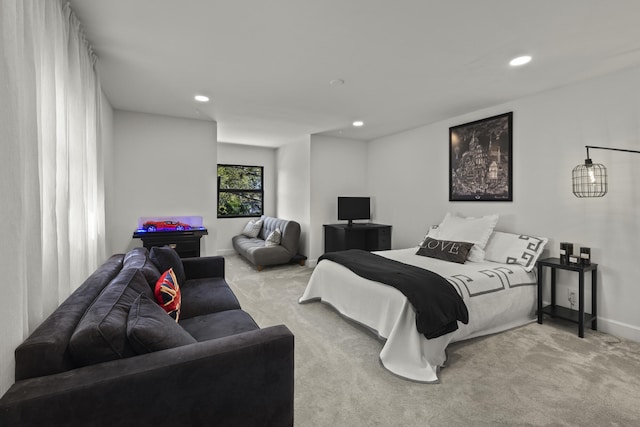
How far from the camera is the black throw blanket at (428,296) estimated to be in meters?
2.18

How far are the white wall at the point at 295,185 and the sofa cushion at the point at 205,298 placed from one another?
2.95 metres

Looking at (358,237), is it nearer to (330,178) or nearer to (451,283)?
(330,178)

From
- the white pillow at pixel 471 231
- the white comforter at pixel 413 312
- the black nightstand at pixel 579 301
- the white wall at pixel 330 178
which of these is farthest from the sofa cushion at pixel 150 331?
the white wall at pixel 330 178

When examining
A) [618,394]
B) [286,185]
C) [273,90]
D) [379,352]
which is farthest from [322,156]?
[618,394]

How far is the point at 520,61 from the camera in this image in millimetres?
2562

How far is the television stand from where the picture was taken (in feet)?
16.9

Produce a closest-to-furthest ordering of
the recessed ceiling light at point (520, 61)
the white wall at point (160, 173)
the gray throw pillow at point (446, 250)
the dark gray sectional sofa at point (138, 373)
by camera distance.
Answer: the dark gray sectional sofa at point (138, 373) < the recessed ceiling light at point (520, 61) < the gray throw pillow at point (446, 250) < the white wall at point (160, 173)

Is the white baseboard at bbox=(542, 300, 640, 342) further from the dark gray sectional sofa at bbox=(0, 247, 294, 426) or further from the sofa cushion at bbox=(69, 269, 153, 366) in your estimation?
the sofa cushion at bbox=(69, 269, 153, 366)

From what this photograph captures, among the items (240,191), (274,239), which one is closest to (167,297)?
(274,239)

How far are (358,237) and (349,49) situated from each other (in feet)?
11.5

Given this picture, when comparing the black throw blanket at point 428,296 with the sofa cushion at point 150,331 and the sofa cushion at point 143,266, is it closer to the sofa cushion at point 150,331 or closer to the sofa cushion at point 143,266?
the sofa cushion at point 150,331

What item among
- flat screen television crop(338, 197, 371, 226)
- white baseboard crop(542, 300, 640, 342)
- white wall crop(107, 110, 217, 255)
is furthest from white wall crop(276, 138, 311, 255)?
white baseboard crop(542, 300, 640, 342)

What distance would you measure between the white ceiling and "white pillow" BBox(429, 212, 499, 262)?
4.83 feet

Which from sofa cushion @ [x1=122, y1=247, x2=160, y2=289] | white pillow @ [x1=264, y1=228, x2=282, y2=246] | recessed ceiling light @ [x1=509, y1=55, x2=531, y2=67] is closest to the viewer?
sofa cushion @ [x1=122, y1=247, x2=160, y2=289]
